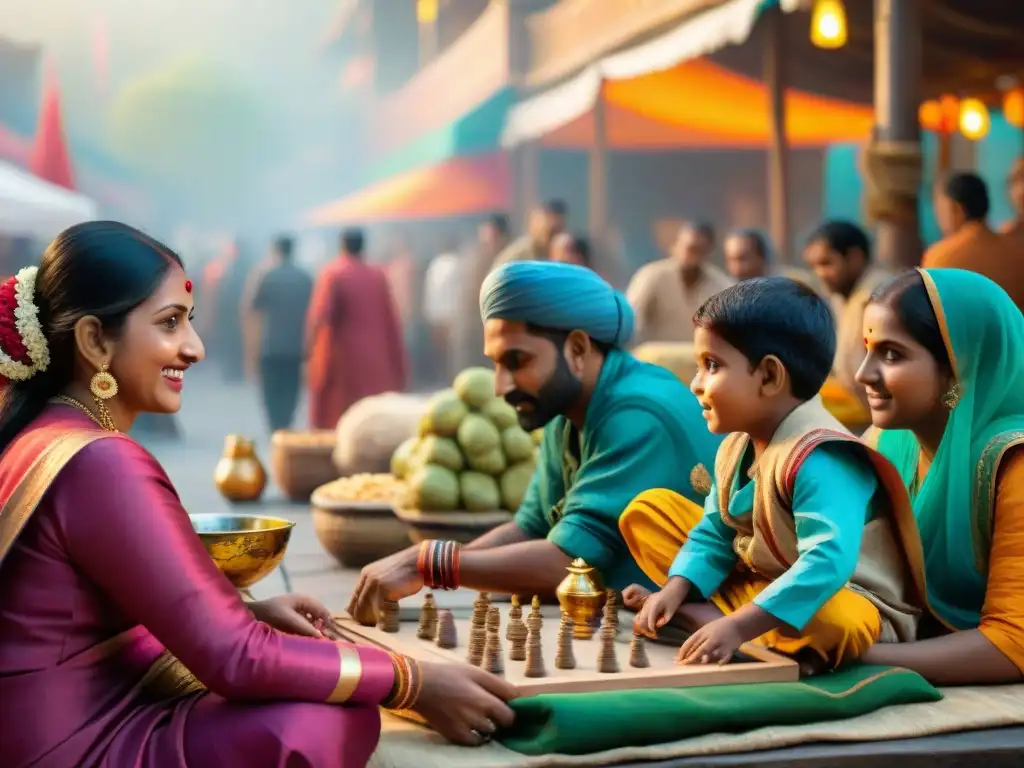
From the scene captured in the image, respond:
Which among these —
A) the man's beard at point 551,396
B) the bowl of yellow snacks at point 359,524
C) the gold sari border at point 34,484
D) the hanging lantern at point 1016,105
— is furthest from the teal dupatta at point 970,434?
the hanging lantern at point 1016,105

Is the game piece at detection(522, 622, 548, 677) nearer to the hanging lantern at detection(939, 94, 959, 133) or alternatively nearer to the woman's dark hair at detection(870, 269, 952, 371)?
the woman's dark hair at detection(870, 269, 952, 371)

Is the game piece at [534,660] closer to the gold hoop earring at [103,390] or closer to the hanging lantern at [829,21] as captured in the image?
the gold hoop earring at [103,390]

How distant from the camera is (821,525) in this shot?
340 centimetres

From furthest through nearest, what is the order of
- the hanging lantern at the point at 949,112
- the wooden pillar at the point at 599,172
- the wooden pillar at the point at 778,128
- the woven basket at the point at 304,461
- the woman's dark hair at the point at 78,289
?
the wooden pillar at the point at 599,172 → the hanging lantern at the point at 949,112 → the wooden pillar at the point at 778,128 → the woven basket at the point at 304,461 → the woman's dark hair at the point at 78,289

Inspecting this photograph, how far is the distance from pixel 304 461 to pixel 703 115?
9.41 meters

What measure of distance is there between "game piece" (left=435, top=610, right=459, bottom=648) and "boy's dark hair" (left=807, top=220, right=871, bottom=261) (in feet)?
15.8

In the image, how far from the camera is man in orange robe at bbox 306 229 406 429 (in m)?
12.4

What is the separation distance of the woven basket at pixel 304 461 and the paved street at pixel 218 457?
141 mm

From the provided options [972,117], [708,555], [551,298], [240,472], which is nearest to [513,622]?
[708,555]

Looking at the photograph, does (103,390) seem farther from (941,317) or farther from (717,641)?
(941,317)

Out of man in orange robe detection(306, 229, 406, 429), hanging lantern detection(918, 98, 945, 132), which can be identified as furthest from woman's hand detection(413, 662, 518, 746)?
hanging lantern detection(918, 98, 945, 132)

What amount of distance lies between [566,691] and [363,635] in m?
0.67

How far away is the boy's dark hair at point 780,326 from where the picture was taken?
3539mm

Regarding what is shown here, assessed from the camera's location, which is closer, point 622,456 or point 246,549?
point 246,549
